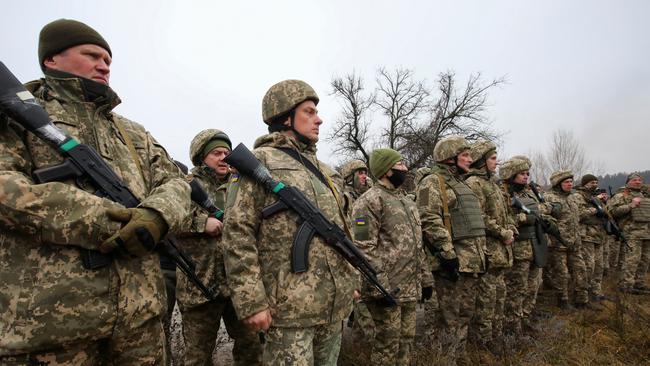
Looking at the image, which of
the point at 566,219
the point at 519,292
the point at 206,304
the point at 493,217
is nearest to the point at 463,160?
the point at 493,217

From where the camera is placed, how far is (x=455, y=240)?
483 centimetres

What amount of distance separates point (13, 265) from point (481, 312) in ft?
16.6

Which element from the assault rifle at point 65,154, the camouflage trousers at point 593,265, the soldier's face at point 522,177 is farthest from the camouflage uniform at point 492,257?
the assault rifle at point 65,154

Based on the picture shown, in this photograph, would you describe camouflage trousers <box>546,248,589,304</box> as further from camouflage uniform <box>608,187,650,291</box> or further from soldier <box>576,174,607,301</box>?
camouflage uniform <box>608,187,650,291</box>

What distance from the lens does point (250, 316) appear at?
2.22 metres

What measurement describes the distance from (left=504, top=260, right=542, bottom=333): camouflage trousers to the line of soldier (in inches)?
20.5

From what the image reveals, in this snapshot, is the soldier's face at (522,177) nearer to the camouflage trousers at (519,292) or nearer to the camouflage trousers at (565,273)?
the camouflage trousers at (519,292)

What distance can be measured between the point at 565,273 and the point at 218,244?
7.00 metres

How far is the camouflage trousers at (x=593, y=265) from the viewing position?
7895 mm

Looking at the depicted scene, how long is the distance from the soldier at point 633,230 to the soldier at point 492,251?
213 inches

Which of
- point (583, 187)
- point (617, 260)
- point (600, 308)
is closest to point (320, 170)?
point (600, 308)

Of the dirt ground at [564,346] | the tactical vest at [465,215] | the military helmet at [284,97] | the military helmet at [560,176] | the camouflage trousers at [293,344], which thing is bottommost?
the dirt ground at [564,346]

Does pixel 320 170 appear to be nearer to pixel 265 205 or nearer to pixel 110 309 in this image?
pixel 265 205

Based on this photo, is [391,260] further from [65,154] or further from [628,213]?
[628,213]
